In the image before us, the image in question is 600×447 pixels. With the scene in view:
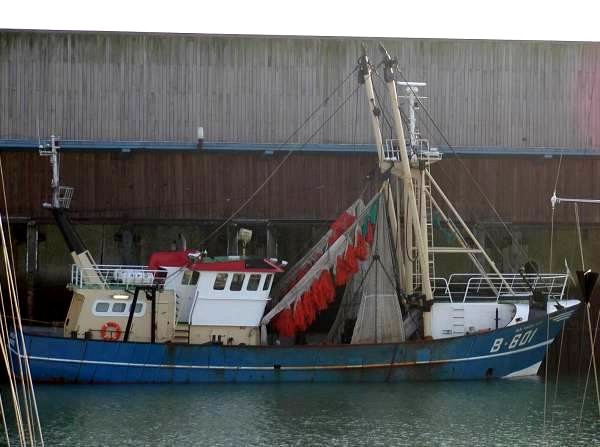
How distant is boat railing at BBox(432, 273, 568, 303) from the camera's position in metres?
30.8

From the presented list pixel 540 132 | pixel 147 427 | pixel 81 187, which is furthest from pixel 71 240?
pixel 540 132

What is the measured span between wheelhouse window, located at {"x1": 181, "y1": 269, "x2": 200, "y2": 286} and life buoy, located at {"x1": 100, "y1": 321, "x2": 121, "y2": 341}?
1.98m

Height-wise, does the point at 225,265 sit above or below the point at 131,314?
above

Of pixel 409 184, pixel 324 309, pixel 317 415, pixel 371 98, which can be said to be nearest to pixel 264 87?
pixel 371 98

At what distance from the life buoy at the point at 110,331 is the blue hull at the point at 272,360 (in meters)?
0.99

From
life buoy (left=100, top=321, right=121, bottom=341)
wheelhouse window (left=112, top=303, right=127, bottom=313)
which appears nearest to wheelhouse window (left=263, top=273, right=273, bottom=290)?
wheelhouse window (left=112, top=303, right=127, bottom=313)

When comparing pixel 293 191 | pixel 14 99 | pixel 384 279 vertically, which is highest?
pixel 14 99

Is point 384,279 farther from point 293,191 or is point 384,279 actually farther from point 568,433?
point 568,433

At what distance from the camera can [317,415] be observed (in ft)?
82.3

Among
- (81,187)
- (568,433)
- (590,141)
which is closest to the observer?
(568,433)

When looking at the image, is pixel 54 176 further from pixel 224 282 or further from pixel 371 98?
→ pixel 371 98

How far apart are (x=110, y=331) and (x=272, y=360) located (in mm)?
4001

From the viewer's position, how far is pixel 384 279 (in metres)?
30.5

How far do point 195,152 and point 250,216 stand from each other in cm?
228
